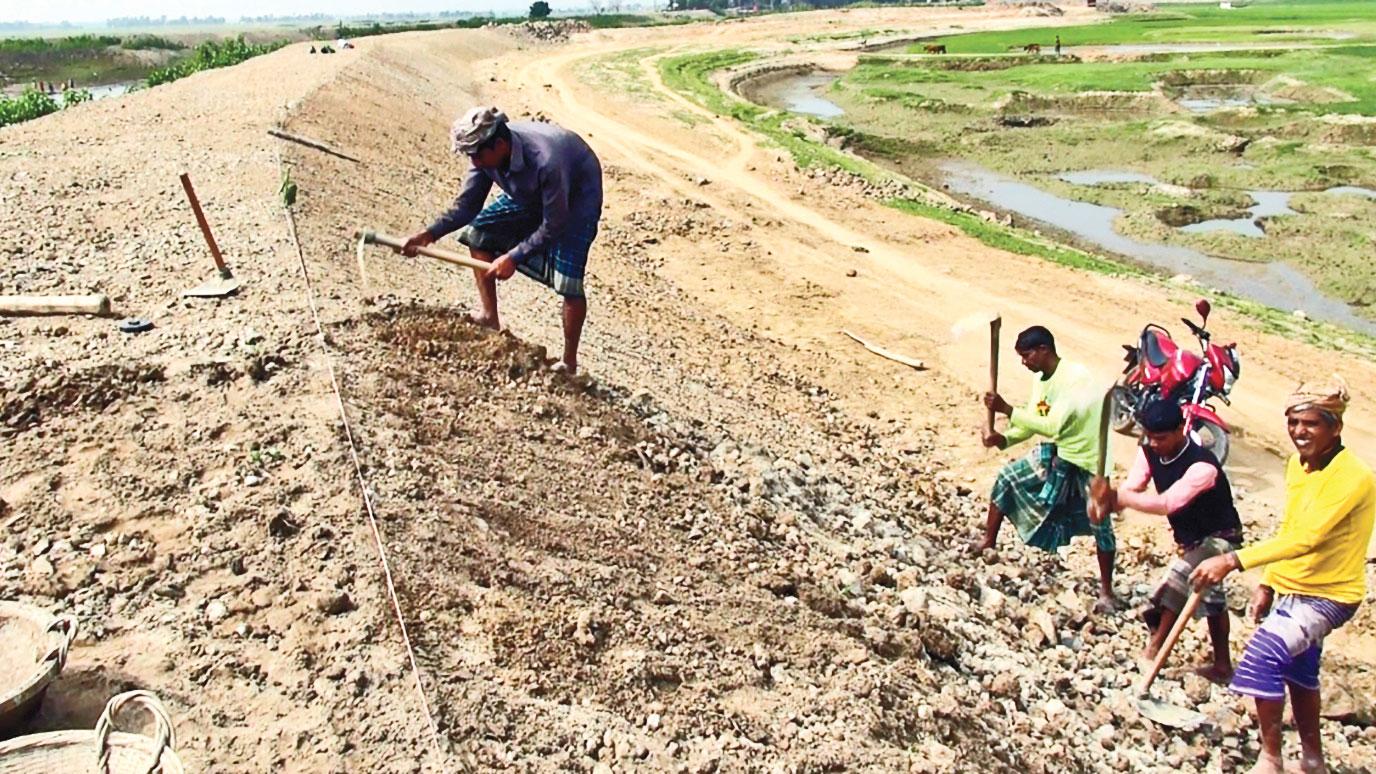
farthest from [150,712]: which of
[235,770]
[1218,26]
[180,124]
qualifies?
[1218,26]

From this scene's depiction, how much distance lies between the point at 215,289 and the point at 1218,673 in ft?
20.1

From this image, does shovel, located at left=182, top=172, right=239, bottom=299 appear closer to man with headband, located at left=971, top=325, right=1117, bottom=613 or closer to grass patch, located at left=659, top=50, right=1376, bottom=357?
man with headband, located at left=971, top=325, right=1117, bottom=613

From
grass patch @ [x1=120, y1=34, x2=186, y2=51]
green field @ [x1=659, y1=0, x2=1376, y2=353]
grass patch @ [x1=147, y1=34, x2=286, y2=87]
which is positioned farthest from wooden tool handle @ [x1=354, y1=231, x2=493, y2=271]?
grass patch @ [x1=120, y1=34, x2=186, y2=51]

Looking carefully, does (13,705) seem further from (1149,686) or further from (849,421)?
(849,421)

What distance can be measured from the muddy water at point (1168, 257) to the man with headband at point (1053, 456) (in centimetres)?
867

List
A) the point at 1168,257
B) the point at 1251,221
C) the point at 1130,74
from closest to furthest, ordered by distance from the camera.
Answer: the point at 1168,257, the point at 1251,221, the point at 1130,74

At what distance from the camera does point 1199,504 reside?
4270 millimetres

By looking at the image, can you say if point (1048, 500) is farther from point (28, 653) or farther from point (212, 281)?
point (212, 281)

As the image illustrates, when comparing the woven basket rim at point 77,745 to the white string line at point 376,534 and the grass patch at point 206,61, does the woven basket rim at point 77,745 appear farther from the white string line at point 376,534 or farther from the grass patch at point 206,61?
the grass patch at point 206,61

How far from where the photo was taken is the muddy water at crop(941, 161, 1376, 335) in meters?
12.3

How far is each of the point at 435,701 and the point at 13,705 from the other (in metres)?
1.18

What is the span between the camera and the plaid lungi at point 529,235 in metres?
5.36

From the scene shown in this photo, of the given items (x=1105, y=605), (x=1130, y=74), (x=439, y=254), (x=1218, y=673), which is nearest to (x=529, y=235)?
(x=439, y=254)

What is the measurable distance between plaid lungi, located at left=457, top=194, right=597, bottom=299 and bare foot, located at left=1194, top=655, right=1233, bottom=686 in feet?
12.6
